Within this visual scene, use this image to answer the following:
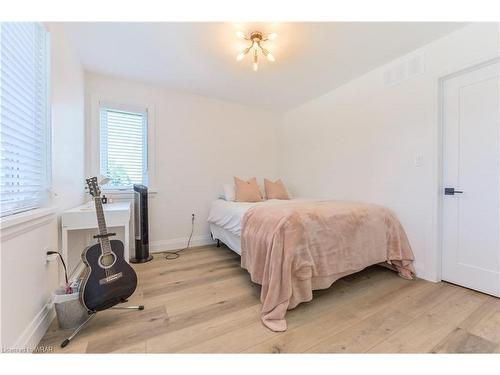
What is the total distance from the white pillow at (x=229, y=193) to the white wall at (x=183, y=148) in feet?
0.86

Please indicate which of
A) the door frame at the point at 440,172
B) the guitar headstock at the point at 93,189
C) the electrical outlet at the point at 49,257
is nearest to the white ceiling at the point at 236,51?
the door frame at the point at 440,172

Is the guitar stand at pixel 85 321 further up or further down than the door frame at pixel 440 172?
further down

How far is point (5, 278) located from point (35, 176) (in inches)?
27.8

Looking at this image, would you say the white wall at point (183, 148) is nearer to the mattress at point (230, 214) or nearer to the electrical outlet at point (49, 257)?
the mattress at point (230, 214)

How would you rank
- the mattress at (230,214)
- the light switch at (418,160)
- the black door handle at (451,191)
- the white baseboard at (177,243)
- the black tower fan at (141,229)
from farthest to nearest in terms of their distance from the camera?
the white baseboard at (177,243)
the black tower fan at (141,229)
the mattress at (230,214)
the light switch at (418,160)
the black door handle at (451,191)

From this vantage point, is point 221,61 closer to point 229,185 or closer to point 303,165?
point 229,185

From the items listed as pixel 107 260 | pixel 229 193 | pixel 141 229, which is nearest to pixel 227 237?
pixel 229 193

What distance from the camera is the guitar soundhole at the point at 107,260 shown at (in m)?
1.53

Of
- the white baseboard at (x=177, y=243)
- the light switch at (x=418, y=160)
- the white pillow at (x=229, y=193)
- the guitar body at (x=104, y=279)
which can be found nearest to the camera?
the guitar body at (x=104, y=279)

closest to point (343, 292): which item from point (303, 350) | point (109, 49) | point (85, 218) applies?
point (303, 350)

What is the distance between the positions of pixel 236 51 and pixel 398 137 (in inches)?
79.0

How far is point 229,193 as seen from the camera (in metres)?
3.33

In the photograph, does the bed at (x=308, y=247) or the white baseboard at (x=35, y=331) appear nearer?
the white baseboard at (x=35, y=331)

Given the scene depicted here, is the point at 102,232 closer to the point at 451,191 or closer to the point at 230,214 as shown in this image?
the point at 230,214
